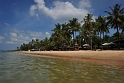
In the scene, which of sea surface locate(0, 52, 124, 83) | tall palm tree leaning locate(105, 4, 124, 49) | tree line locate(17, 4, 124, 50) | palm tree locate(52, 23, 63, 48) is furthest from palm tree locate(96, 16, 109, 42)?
sea surface locate(0, 52, 124, 83)

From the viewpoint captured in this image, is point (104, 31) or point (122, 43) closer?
point (122, 43)

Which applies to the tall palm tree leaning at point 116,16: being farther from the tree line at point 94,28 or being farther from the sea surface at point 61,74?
the sea surface at point 61,74

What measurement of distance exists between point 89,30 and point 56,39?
27.0 metres

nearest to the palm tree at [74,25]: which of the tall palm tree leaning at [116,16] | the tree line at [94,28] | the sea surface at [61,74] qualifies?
the tree line at [94,28]

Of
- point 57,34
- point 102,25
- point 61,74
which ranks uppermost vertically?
point 102,25

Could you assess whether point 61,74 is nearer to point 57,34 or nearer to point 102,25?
point 102,25

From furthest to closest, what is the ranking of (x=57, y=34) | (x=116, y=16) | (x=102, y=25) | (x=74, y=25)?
(x=57, y=34), (x=74, y=25), (x=102, y=25), (x=116, y=16)

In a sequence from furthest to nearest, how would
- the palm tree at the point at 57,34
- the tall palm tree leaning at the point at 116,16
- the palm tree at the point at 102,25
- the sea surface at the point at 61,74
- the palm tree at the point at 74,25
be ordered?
the palm tree at the point at 57,34, the palm tree at the point at 74,25, the palm tree at the point at 102,25, the tall palm tree leaning at the point at 116,16, the sea surface at the point at 61,74

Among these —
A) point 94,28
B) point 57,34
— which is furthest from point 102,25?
point 57,34

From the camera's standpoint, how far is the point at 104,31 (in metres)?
57.5

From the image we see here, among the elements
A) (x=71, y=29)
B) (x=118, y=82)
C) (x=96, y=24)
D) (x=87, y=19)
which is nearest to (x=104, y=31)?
(x=96, y=24)

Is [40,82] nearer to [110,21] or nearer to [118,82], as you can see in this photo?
[118,82]

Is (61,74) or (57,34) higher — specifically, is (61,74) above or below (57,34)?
below

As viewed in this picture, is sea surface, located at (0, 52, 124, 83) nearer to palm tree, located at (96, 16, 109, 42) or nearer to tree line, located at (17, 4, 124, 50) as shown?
tree line, located at (17, 4, 124, 50)
